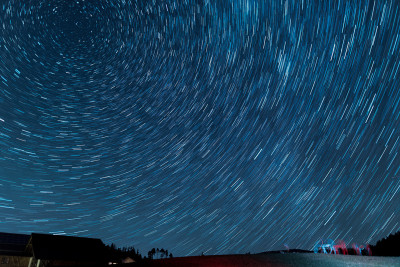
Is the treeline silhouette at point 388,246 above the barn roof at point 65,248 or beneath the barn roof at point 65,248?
above

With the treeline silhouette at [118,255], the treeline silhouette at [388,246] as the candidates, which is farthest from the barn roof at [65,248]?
the treeline silhouette at [388,246]

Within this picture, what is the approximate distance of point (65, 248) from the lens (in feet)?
106

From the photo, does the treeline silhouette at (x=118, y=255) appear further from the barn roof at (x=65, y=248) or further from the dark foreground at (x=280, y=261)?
the dark foreground at (x=280, y=261)

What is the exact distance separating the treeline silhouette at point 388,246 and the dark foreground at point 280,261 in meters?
36.2

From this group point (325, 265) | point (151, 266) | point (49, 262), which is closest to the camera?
point (151, 266)

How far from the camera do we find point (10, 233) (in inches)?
1594

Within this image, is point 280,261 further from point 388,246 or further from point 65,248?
point 388,246

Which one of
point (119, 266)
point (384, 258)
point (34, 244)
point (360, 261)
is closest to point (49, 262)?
point (34, 244)

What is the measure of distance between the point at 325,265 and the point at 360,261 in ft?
9.14

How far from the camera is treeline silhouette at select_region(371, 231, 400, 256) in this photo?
5514 cm

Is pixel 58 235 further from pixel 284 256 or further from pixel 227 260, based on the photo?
→ pixel 284 256

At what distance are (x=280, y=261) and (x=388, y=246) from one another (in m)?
46.7

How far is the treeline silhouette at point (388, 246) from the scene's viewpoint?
55138 millimetres

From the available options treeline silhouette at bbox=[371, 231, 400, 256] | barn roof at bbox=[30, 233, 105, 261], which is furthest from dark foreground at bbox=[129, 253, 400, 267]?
treeline silhouette at bbox=[371, 231, 400, 256]
